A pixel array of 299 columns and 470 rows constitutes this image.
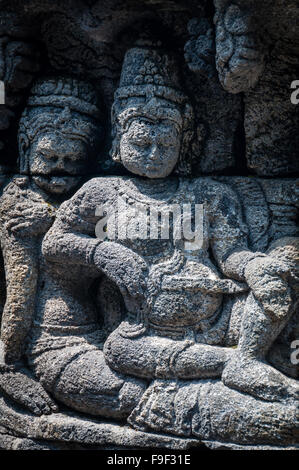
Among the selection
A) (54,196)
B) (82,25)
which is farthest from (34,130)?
(82,25)

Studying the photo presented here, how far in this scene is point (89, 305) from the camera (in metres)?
3.64

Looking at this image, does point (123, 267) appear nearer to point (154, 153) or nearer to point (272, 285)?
point (154, 153)

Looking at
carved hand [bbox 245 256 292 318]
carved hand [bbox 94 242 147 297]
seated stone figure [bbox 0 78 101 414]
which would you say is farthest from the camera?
seated stone figure [bbox 0 78 101 414]

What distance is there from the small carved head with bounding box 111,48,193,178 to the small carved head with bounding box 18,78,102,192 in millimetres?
277

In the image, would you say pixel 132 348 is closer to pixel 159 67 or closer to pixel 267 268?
pixel 267 268

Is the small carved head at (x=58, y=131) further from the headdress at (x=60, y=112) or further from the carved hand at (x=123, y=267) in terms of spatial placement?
the carved hand at (x=123, y=267)

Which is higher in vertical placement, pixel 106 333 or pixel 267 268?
pixel 267 268

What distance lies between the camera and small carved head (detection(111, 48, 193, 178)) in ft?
11.1

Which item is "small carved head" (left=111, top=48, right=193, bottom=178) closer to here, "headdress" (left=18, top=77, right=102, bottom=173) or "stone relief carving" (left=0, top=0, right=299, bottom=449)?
"stone relief carving" (left=0, top=0, right=299, bottom=449)

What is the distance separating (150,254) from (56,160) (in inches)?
31.6

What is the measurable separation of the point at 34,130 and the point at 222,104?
3.52 ft

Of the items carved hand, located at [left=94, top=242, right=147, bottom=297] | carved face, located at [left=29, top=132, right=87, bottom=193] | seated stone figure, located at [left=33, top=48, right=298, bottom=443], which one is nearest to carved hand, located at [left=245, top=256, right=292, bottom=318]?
seated stone figure, located at [left=33, top=48, right=298, bottom=443]

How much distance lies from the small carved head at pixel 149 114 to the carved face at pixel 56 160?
324 millimetres

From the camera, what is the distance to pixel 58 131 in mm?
3604
